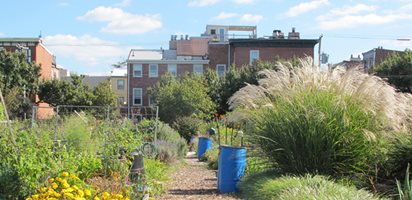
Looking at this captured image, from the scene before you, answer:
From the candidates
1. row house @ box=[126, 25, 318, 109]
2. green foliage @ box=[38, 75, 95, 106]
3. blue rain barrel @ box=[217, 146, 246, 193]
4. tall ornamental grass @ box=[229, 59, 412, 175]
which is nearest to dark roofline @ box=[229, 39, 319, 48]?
row house @ box=[126, 25, 318, 109]

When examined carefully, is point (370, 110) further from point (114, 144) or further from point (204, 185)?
point (114, 144)

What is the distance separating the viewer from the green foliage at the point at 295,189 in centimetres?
556

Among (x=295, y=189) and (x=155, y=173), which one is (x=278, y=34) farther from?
(x=295, y=189)

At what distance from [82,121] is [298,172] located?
6235 mm

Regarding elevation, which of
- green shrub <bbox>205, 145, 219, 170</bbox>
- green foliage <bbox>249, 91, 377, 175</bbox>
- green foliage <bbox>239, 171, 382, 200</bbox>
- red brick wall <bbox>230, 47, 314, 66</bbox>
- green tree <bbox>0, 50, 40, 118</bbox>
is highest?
red brick wall <bbox>230, 47, 314, 66</bbox>

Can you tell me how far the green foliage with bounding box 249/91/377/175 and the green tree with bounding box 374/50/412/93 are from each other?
29.1 metres

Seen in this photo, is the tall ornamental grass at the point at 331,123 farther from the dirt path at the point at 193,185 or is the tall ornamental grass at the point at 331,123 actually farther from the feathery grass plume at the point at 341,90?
the dirt path at the point at 193,185

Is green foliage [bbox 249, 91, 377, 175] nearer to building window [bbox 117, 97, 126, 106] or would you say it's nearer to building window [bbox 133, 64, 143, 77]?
building window [bbox 133, 64, 143, 77]

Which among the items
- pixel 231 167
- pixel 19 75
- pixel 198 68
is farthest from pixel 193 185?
pixel 198 68

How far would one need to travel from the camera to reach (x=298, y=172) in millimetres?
7758

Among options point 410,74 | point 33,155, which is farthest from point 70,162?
point 410,74

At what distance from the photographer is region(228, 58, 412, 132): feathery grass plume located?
7688 mm

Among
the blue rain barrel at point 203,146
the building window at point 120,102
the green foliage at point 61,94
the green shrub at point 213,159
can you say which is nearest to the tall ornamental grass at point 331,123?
the green shrub at point 213,159

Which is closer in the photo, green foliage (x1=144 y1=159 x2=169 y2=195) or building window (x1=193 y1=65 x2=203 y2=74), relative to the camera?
green foliage (x1=144 y1=159 x2=169 y2=195)
